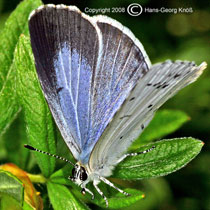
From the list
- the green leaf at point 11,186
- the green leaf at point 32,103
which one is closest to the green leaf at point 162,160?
the green leaf at point 32,103

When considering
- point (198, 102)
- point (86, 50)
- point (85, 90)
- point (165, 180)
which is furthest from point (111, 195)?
point (198, 102)

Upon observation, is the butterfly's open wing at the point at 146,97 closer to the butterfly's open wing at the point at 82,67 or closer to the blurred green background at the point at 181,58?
the butterfly's open wing at the point at 82,67

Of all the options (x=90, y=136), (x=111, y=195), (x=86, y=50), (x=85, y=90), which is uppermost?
(x=86, y=50)

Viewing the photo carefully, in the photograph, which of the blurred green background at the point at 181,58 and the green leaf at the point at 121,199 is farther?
the blurred green background at the point at 181,58

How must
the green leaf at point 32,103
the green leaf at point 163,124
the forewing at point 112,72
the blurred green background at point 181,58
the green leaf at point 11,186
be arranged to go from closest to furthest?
the green leaf at point 11,186 → the green leaf at point 32,103 → the forewing at point 112,72 → the green leaf at point 163,124 → the blurred green background at point 181,58

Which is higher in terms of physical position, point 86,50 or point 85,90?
point 86,50

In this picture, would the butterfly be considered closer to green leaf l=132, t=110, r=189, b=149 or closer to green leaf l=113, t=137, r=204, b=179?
green leaf l=113, t=137, r=204, b=179

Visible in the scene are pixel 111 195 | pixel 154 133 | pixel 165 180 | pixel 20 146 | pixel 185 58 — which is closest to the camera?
pixel 111 195

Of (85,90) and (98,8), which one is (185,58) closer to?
(98,8)
